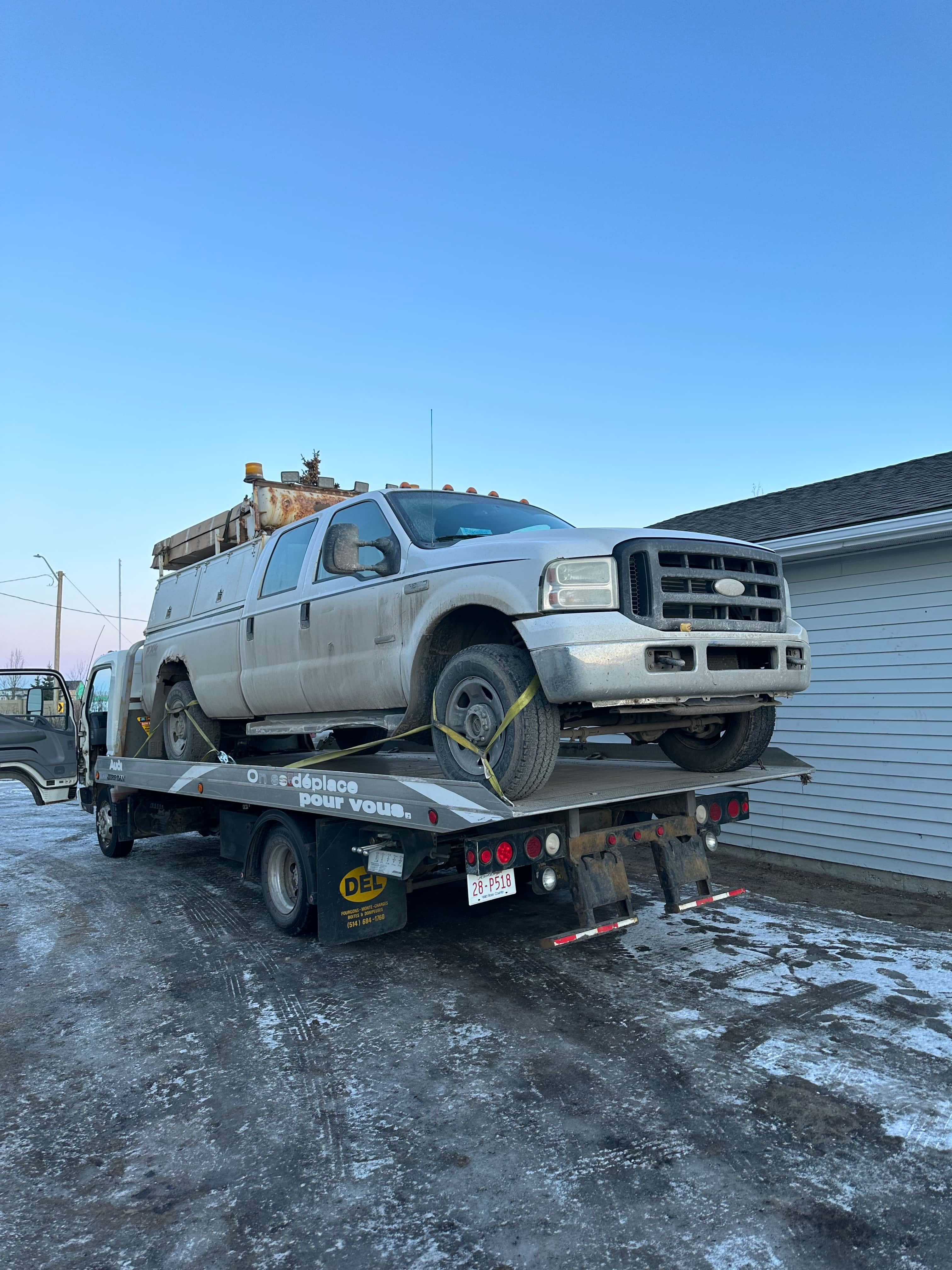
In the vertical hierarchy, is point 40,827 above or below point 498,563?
below

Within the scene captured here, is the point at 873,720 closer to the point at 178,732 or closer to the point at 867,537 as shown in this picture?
the point at 867,537

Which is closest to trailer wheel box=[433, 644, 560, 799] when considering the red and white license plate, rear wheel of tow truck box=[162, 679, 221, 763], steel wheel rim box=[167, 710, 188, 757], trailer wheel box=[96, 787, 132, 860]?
the red and white license plate

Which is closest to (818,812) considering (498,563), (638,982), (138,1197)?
(638,982)

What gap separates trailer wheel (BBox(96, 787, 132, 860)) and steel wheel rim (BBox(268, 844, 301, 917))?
151 inches

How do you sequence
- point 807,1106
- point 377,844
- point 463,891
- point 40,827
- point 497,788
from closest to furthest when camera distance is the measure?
point 807,1106
point 497,788
point 377,844
point 463,891
point 40,827

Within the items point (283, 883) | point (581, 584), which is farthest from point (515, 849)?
point (283, 883)

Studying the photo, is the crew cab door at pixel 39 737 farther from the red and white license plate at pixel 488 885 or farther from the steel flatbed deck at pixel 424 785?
the red and white license plate at pixel 488 885

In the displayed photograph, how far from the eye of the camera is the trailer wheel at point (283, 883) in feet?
19.7

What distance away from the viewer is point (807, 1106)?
3627mm

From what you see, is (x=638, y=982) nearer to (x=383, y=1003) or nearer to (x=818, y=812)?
(x=383, y=1003)

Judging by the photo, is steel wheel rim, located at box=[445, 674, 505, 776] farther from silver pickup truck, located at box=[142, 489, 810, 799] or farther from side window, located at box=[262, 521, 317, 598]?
side window, located at box=[262, 521, 317, 598]

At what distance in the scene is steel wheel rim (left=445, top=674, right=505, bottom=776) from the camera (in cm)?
439

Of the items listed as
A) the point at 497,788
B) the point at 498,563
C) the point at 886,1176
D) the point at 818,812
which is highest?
the point at 498,563

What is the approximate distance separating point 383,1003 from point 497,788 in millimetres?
1632
